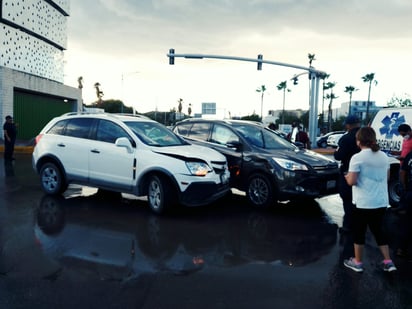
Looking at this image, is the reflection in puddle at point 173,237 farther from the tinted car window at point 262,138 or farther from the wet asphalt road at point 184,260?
the tinted car window at point 262,138

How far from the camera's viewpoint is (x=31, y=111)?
27500mm

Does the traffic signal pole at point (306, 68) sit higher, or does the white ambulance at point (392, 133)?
the traffic signal pole at point (306, 68)

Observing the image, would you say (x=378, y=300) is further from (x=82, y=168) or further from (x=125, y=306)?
(x=82, y=168)

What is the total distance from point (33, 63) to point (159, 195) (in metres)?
28.0

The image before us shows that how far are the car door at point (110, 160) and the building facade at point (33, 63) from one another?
18929 millimetres

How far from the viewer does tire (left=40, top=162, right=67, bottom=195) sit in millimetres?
8156

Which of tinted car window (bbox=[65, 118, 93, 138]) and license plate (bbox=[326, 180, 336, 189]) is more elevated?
tinted car window (bbox=[65, 118, 93, 138])

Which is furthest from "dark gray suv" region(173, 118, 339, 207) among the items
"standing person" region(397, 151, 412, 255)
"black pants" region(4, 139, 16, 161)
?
"black pants" region(4, 139, 16, 161)

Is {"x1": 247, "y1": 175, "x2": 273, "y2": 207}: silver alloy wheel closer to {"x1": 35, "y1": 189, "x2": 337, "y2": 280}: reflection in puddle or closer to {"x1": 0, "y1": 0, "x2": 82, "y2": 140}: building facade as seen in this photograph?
{"x1": 35, "y1": 189, "x2": 337, "y2": 280}: reflection in puddle

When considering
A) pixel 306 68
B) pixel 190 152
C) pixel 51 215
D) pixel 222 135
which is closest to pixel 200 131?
pixel 222 135

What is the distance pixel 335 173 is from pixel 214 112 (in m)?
41.7

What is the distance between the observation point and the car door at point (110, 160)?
709cm

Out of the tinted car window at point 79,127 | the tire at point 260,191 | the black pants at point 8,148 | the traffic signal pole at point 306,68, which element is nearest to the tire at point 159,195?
the tire at point 260,191

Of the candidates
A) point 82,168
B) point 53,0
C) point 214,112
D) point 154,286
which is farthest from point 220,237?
point 214,112
